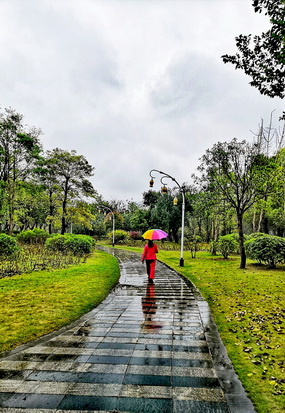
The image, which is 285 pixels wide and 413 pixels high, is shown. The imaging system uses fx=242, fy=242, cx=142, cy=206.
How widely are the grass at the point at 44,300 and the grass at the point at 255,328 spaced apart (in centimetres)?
339

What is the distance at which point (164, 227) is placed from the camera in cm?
3650

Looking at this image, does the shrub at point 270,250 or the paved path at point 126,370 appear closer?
the paved path at point 126,370

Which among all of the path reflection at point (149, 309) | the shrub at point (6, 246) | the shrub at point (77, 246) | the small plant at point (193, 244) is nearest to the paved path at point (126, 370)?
the path reflection at point (149, 309)

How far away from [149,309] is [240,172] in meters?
10.2

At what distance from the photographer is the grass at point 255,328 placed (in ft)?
9.69

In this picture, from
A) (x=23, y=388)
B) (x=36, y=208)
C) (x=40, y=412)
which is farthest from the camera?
(x=36, y=208)

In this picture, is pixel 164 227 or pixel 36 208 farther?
pixel 36 208

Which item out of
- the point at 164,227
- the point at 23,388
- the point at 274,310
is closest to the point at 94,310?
the point at 23,388

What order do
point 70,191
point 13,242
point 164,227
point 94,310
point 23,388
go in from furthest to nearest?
point 164,227 < point 70,191 < point 13,242 < point 94,310 < point 23,388

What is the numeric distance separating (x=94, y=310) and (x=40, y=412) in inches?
145

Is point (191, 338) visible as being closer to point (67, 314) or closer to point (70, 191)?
point (67, 314)

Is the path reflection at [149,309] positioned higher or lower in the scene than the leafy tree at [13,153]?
Answer: lower

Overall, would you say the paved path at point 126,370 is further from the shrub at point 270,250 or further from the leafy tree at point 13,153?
the leafy tree at point 13,153

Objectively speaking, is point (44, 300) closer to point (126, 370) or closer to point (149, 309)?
point (149, 309)
